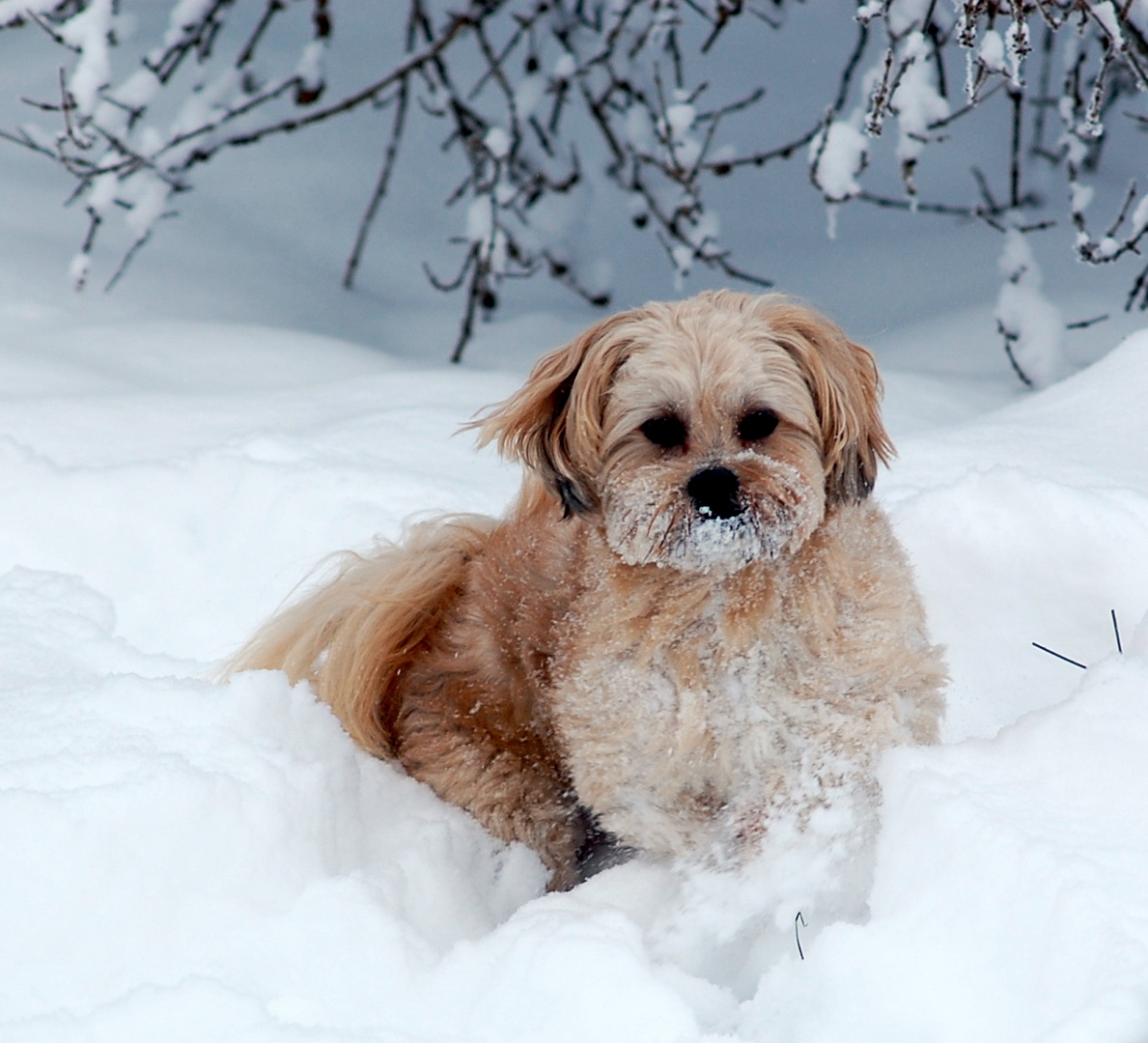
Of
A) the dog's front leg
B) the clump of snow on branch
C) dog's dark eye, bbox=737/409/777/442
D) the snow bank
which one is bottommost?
the dog's front leg

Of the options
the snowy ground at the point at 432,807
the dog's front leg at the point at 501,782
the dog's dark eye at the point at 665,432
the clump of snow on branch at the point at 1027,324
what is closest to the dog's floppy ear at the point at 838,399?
the dog's dark eye at the point at 665,432

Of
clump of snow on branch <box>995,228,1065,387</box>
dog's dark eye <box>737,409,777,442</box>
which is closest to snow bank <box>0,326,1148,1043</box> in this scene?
dog's dark eye <box>737,409,777,442</box>

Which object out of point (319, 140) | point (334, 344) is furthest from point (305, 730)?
point (319, 140)

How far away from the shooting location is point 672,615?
Answer: 2457 mm

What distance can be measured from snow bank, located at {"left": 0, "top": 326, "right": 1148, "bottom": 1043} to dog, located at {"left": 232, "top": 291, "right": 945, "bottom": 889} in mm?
139

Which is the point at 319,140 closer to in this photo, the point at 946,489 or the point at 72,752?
the point at 946,489

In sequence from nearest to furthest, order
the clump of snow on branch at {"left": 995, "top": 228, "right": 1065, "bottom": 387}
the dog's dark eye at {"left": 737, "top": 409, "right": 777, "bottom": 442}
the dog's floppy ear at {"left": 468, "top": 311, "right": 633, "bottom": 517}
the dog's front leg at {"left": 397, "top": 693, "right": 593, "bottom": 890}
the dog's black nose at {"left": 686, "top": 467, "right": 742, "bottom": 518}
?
the dog's black nose at {"left": 686, "top": 467, "right": 742, "bottom": 518} < the dog's dark eye at {"left": 737, "top": 409, "right": 777, "bottom": 442} < the dog's floppy ear at {"left": 468, "top": 311, "right": 633, "bottom": 517} < the dog's front leg at {"left": 397, "top": 693, "right": 593, "bottom": 890} < the clump of snow on branch at {"left": 995, "top": 228, "right": 1065, "bottom": 387}

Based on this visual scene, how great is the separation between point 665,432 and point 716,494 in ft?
0.85

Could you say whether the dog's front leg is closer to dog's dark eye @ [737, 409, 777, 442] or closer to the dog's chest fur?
the dog's chest fur

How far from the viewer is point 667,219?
5.71 metres

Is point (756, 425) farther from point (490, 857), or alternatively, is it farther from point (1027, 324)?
Result: point (1027, 324)

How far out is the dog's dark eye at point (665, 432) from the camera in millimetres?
2520

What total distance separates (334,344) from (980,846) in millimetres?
4399

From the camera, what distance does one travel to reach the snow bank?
1.75 meters
